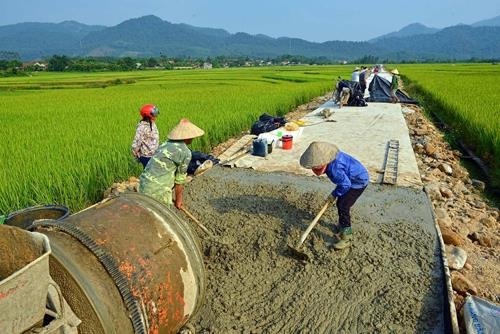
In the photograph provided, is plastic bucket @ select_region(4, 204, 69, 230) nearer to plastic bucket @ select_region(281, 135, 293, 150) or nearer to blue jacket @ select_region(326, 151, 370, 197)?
blue jacket @ select_region(326, 151, 370, 197)

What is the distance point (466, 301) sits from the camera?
282cm

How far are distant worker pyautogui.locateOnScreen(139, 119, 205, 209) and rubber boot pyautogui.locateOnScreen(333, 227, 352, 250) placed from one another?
165 cm

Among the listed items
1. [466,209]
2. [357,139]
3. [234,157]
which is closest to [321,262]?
[466,209]

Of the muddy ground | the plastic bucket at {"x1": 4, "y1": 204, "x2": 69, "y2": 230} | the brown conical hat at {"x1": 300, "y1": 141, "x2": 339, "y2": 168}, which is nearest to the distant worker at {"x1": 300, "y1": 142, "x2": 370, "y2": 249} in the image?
the brown conical hat at {"x1": 300, "y1": 141, "x2": 339, "y2": 168}

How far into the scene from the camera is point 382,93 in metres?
15.9

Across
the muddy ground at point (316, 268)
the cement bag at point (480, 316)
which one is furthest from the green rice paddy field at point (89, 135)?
the cement bag at point (480, 316)

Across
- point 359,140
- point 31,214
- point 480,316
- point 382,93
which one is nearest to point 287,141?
point 359,140

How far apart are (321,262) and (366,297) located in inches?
21.5

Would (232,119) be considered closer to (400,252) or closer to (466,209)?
(466,209)

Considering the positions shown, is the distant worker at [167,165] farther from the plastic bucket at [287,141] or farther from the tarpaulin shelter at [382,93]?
the tarpaulin shelter at [382,93]

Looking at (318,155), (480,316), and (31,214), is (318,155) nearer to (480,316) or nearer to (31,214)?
(480,316)

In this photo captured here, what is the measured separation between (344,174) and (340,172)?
0.04 meters

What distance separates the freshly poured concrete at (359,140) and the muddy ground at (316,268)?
3.84ft

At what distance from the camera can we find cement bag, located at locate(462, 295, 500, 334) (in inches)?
97.7
